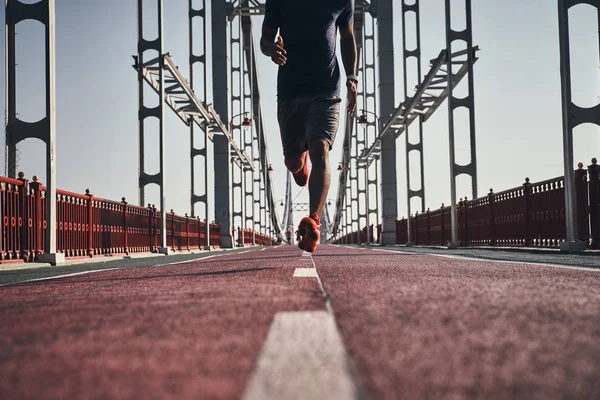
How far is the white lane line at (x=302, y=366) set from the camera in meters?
0.80

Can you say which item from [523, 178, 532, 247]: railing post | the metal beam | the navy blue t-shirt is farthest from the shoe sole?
the metal beam

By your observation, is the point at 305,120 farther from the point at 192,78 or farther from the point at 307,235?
the point at 192,78

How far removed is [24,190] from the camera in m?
8.17

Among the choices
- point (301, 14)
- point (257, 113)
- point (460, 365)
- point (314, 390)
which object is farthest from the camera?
point (257, 113)

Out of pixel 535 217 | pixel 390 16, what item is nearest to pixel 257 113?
pixel 390 16

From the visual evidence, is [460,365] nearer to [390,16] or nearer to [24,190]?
[24,190]

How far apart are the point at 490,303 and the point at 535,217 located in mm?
10860

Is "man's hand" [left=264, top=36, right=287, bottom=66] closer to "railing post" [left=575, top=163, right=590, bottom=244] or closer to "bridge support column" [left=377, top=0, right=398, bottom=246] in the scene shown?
"railing post" [left=575, top=163, right=590, bottom=244]

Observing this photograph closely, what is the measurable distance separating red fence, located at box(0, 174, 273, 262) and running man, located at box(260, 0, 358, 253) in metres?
4.32

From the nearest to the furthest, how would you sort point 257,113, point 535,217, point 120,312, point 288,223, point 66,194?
point 120,312 → point 66,194 → point 535,217 → point 257,113 → point 288,223

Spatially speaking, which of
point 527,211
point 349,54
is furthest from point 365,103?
point 349,54

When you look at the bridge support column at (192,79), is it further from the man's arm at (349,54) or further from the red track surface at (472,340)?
the red track surface at (472,340)

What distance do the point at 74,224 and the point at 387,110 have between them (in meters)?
23.4

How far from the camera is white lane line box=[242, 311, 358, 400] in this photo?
31.7 inches
